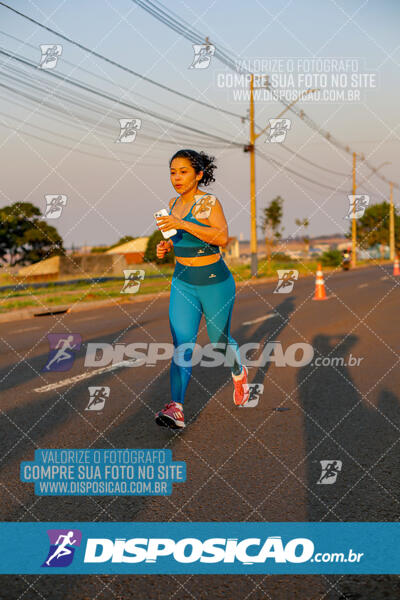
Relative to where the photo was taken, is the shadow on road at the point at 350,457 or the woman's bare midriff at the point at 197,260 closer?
the shadow on road at the point at 350,457

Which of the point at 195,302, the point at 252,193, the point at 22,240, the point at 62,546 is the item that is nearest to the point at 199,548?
the point at 62,546

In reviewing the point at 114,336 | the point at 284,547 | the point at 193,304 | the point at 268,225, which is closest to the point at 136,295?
the point at 114,336

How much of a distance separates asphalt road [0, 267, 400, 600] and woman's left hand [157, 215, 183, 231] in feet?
5.00

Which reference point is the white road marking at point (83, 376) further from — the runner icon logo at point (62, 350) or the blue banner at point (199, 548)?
the blue banner at point (199, 548)

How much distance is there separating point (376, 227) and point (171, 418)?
110517mm

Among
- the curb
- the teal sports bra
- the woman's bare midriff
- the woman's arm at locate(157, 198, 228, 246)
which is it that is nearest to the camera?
the woman's arm at locate(157, 198, 228, 246)

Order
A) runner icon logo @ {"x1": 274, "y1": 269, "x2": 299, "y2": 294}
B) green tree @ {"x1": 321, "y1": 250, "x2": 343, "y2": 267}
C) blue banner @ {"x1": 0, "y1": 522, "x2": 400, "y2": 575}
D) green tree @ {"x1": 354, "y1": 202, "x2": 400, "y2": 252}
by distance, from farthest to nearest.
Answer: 1. green tree @ {"x1": 354, "y1": 202, "x2": 400, "y2": 252}
2. green tree @ {"x1": 321, "y1": 250, "x2": 343, "y2": 267}
3. runner icon logo @ {"x1": 274, "y1": 269, "x2": 299, "y2": 294}
4. blue banner @ {"x1": 0, "y1": 522, "x2": 400, "y2": 575}

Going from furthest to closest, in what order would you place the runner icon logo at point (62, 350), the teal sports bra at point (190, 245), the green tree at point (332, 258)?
the green tree at point (332, 258) < the runner icon logo at point (62, 350) < the teal sports bra at point (190, 245)

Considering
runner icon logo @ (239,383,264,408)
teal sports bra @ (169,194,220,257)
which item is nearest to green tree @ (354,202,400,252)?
runner icon logo @ (239,383,264,408)

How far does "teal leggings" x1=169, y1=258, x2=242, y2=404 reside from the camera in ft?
16.8

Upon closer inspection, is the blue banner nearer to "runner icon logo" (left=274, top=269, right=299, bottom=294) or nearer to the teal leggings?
the teal leggings

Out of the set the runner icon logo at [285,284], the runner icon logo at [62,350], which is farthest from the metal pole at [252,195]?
the runner icon logo at [62,350]

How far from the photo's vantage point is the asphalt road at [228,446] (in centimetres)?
302

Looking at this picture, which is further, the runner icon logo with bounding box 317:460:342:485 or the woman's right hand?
the woman's right hand
